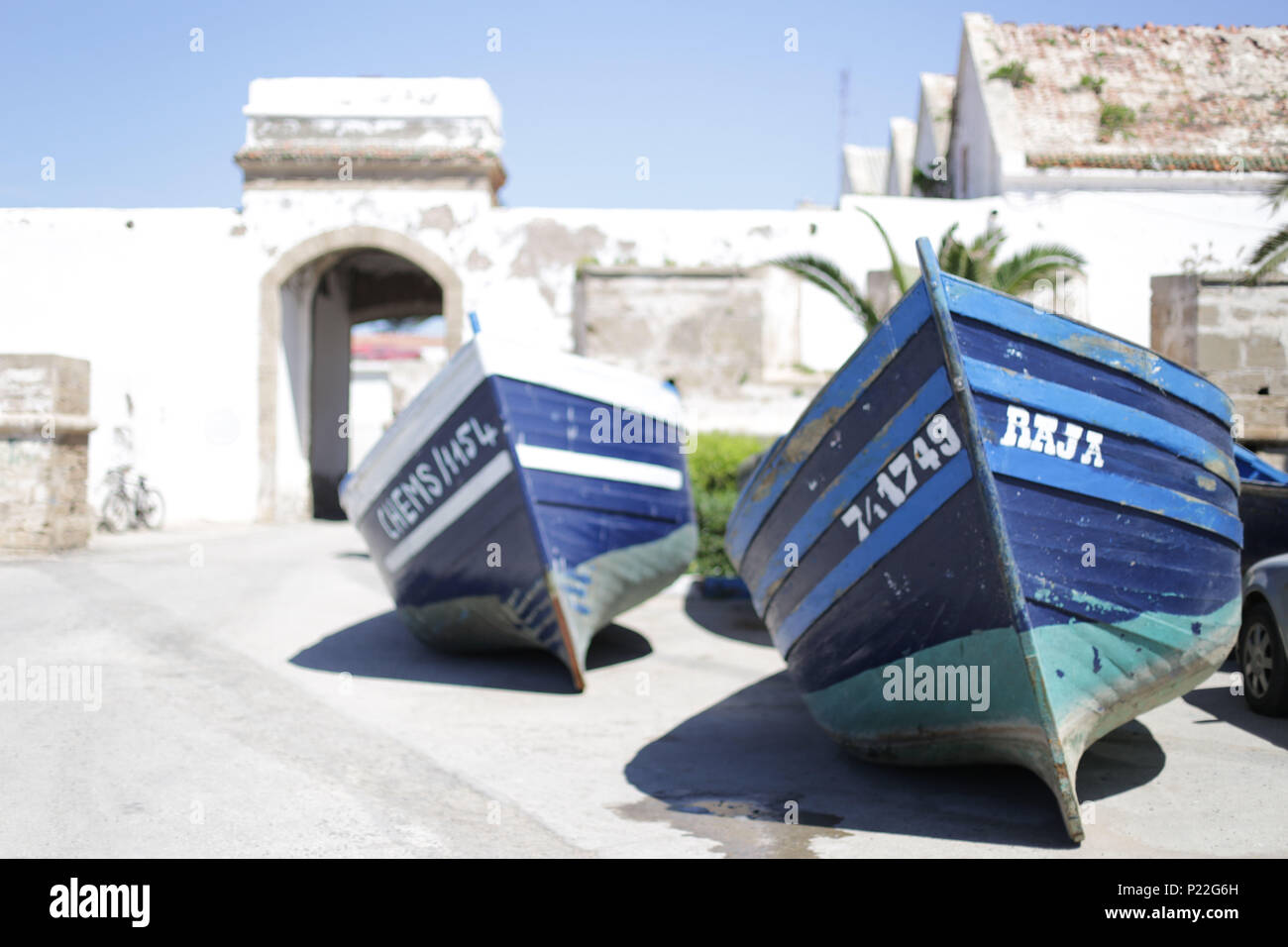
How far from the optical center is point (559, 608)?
6.06 metres

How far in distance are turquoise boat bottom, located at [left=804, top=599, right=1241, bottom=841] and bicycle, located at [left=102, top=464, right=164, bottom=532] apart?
1207 centimetres

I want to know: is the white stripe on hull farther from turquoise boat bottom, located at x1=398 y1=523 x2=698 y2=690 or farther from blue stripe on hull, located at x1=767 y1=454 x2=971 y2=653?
blue stripe on hull, located at x1=767 y1=454 x2=971 y2=653

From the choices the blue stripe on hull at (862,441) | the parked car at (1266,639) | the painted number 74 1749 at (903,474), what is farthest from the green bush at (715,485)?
the painted number 74 1749 at (903,474)

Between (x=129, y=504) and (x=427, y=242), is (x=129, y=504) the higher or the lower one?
the lower one

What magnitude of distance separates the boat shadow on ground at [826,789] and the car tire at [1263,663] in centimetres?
65

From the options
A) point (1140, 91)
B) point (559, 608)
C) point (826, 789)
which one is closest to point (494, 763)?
point (559, 608)

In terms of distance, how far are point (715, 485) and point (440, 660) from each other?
14.3ft

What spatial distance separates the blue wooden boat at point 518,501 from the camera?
6098mm

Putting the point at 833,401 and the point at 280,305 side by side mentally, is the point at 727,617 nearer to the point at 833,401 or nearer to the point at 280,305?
the point at 833,401

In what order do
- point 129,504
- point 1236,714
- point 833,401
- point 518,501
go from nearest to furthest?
point 833,401
point 1236,714
point 518,501
point 129,504

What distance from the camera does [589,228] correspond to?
1379 cm

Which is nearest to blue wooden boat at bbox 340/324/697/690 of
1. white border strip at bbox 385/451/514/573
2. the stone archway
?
white border strip at bbox 385/451/514/573

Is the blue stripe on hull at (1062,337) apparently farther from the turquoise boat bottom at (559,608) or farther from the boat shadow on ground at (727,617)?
the boat shadow on ground at (727,617)

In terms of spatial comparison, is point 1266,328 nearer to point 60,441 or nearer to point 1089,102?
point 1089,102
